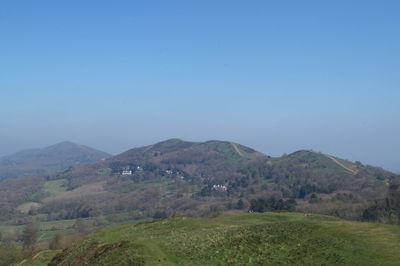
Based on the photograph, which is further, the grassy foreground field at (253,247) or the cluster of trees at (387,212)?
the cluster of trees at (387,212)

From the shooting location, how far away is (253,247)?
130 feet

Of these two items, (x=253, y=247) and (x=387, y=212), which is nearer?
(x=253, y=247)

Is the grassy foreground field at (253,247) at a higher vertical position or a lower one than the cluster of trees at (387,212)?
higher

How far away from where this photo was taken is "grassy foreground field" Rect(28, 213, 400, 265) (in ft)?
116

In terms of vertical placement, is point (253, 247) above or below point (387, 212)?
above

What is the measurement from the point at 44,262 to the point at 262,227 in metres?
31.8

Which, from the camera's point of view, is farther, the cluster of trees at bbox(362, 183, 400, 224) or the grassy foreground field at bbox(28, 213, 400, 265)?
the cluster of trees at bbox(362, 183, 400, 224)

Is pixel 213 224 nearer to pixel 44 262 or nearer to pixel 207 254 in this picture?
pixel 207 254

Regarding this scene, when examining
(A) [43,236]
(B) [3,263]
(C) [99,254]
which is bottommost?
(A) [43,236]

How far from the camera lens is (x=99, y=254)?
43906 millimetres

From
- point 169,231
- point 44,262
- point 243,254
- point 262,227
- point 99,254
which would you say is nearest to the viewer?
point 243,254

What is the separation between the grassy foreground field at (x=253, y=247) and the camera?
35450 mm

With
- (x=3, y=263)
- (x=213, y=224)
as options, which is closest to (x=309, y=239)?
(x=213, y=224)

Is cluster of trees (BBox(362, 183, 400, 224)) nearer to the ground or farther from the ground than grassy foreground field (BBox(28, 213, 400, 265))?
nearer to the ground
